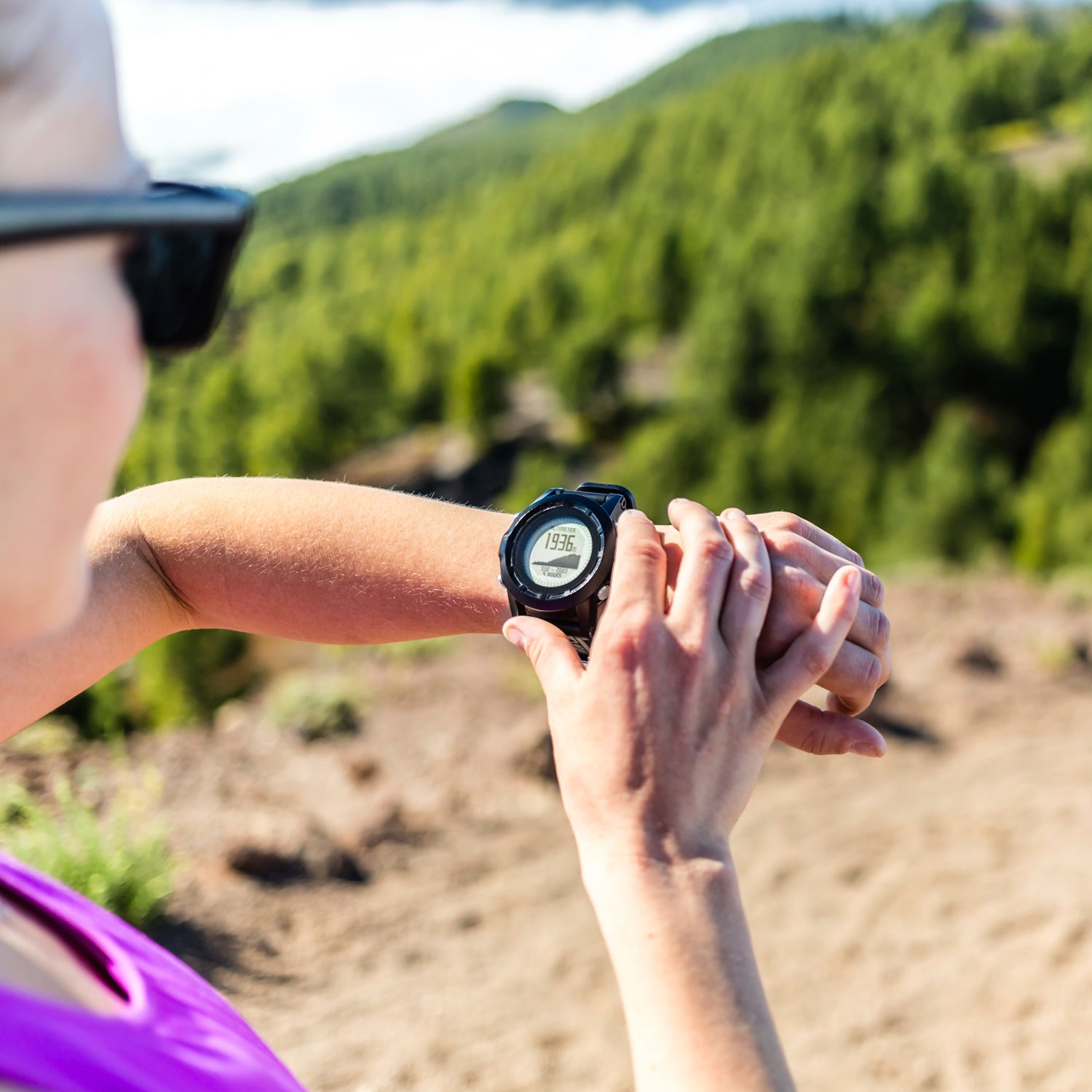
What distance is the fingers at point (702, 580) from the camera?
1.14 meters

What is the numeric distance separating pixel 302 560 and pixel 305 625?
0.41ft

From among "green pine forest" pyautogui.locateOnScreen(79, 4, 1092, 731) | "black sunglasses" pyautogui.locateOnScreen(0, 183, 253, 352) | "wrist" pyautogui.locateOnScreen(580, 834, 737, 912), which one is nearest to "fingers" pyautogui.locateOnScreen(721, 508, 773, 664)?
"wrist" pyautogui.locateOnScreen(580, 834, 737, 912)

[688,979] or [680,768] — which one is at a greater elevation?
[680,768]

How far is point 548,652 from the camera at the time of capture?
3.94 ft

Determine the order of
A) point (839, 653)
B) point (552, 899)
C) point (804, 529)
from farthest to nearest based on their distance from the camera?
point (552, 899), point (804, 529), point (839, 653)

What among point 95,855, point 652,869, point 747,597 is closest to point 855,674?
point 747,597

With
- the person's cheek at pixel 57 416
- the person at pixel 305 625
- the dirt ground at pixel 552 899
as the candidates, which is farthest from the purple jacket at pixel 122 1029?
the dirt ground at pixel 552 899

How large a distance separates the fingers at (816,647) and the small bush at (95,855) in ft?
9.94

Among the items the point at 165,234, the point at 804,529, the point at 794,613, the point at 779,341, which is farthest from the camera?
the point at 779,341

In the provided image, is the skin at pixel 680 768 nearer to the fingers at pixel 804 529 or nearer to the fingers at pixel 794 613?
the fingers at pixel 794 613

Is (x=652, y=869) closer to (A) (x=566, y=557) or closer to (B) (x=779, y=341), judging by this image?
(A) (x=566, y=557)

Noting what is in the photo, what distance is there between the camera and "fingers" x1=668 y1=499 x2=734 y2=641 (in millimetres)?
1137

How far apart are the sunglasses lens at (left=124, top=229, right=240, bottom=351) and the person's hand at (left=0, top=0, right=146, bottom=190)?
62 mm

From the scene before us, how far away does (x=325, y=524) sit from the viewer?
163 centimetres
